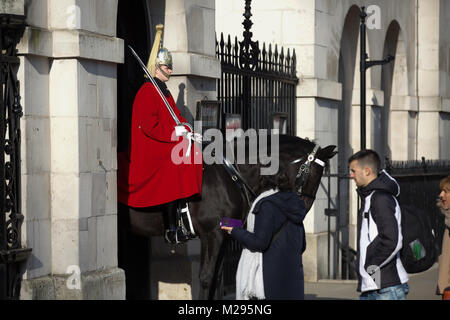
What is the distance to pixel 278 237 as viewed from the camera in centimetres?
750

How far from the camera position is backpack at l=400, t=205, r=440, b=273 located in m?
7.03

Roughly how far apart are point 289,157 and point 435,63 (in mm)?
14574

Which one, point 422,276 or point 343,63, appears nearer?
point 422,276

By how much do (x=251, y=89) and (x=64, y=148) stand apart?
16.1 ft

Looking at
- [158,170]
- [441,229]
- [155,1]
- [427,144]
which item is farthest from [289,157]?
[427,144]

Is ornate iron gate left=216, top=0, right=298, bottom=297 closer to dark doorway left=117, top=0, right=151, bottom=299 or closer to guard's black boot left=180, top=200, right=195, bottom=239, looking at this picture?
dark doorway left=117, top=0, right=151, bottom=299

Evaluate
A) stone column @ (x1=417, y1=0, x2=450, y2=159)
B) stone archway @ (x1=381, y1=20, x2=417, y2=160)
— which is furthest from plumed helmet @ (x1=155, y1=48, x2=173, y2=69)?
stone column @ (x1=417, y1=0, x2=450, y2=159)

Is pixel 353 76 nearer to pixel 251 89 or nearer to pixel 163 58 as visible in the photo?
pixel 251 89

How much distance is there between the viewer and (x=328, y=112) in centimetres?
1627

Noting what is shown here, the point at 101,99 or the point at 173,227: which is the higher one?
the point at 101,99

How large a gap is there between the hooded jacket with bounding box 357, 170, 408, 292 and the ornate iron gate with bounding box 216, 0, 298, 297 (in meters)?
5.02

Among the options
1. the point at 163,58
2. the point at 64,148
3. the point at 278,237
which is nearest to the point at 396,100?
the point at 163,58

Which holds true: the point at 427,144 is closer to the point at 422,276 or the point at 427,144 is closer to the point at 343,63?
the point at 343,63

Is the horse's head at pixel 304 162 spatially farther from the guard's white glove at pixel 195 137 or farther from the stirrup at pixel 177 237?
the stirrup at pixel 177 237
